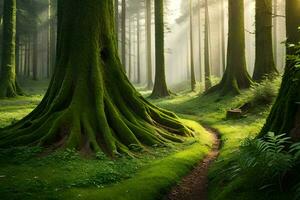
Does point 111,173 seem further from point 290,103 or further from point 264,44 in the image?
point 264,44

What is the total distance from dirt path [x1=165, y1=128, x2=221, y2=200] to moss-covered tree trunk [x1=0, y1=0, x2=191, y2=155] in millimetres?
1847

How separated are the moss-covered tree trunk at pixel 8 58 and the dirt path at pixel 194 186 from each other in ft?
58.0

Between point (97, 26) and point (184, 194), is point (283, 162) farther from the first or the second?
point (97, 26)

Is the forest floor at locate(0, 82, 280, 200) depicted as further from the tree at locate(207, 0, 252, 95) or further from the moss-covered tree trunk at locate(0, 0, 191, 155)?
the tree at locate(207, 0, 252, 95)

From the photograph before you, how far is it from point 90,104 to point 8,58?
1605 centimetres

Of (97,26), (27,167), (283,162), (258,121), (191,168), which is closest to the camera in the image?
(283,162)

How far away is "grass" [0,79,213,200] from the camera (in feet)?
22.4

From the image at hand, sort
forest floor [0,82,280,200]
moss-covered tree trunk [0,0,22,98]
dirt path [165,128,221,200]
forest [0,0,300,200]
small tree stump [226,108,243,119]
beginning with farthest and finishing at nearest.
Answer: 1. moss-covered tree trunk [0,0,22,98]
2. small tree stump [226,108,243,119]
3. dirt path [165,128,221,200]
4. forest floor [0,82,280,200]
5. forest [0,0,300,200]

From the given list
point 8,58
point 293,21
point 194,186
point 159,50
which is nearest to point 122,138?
point 194,186

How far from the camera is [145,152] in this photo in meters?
9.96

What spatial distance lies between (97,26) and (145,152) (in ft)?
14.7

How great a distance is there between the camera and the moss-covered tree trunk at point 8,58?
77.5ft

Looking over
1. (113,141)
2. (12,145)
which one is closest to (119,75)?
(113,141)

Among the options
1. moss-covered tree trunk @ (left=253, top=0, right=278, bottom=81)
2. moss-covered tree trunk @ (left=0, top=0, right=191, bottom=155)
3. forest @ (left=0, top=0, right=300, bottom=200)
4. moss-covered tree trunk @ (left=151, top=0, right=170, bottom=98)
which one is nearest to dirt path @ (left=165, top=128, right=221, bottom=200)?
forest @ (left=0, top=0, right=300, bottom=200)
